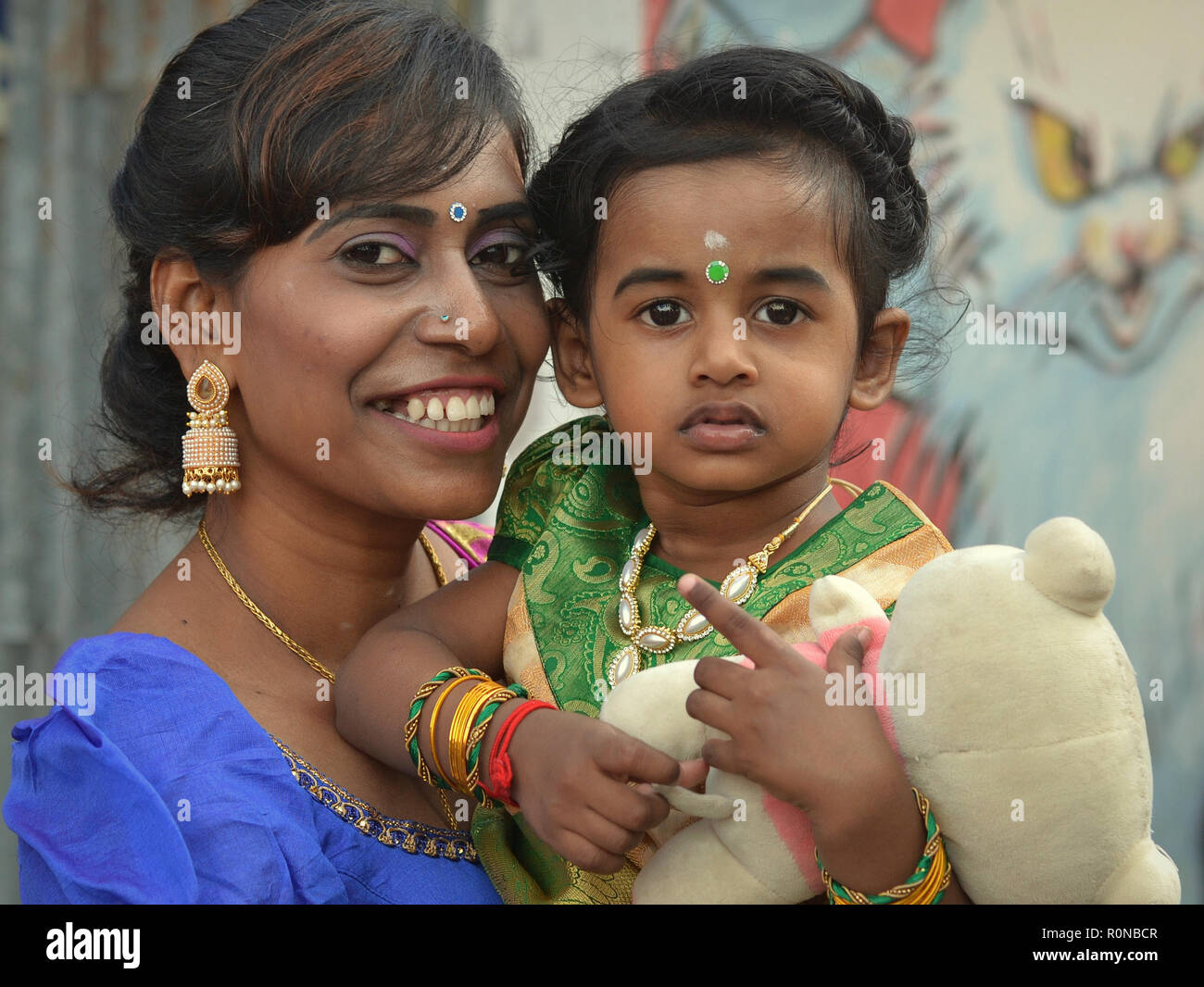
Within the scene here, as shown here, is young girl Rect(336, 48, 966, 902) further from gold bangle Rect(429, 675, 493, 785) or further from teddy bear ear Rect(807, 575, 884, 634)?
teddy bear ear Rect(807, 575, 884, 634)

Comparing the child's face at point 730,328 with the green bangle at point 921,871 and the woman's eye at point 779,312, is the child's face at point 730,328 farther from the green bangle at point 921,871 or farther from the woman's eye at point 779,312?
the green bangle at point 921,871

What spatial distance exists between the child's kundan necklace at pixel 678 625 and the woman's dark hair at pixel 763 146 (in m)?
0.41

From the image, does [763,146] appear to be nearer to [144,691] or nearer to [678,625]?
[678,625]

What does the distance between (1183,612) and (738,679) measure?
336 centimetres

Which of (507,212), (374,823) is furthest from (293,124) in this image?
(374,823)

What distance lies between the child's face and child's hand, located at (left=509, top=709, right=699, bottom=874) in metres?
0.46

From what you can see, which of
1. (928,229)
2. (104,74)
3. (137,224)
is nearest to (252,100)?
(137,224)

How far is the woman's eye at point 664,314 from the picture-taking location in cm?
190

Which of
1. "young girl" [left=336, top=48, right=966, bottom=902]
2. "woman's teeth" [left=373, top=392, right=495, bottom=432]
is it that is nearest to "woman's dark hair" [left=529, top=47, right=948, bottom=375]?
"young girl" [left=336, top=48, right=966, bottom=902]

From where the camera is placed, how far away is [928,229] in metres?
2.26

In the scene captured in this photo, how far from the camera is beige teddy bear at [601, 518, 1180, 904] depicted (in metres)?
1.37

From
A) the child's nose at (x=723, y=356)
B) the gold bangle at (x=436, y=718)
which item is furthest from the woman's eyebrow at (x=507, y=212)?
the gold bangle at (x=436, y=718)

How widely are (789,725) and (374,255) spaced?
105 centimetres

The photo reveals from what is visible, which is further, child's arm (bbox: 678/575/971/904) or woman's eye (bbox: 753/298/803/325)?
woman's eye (bbox: 753/298/803/325)
